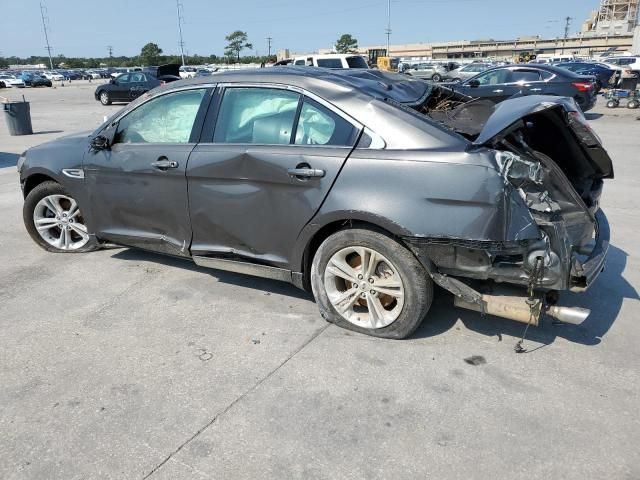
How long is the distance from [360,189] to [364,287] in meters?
0.66

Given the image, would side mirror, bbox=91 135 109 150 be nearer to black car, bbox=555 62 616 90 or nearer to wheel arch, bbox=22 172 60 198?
wheel arch, bbox=22 172 60 198

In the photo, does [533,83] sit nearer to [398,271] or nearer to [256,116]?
[256,116]

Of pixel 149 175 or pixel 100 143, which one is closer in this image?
pixel 149 175

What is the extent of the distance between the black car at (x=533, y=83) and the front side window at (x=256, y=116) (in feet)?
38.1

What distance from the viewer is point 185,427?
2680 mm

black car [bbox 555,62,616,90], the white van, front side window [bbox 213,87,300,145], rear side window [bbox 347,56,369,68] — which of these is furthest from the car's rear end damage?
black car [bbox 555,62,616,90]

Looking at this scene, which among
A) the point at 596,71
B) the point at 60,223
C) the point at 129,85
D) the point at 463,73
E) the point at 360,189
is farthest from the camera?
the point at 463,73

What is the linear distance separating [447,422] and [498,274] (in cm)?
90

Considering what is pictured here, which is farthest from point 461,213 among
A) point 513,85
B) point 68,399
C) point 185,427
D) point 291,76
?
point 513,85

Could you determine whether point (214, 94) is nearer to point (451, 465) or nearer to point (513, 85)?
point (451, 465)

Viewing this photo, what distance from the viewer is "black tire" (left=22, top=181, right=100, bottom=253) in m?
4.86

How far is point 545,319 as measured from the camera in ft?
12.3

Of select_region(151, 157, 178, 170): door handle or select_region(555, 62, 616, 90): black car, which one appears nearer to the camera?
select_region(151, 157, 178, 170): door handle

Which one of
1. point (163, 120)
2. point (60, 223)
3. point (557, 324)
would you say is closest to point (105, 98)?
point (60, 223)
